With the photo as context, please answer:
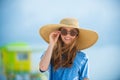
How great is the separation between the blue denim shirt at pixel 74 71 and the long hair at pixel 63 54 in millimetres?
27

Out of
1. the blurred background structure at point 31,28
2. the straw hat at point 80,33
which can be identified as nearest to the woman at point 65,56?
the straw hat at point 80,33

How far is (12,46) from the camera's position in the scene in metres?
3.52

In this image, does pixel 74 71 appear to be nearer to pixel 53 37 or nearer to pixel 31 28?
pixel 53 37

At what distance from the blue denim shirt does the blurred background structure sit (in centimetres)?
141

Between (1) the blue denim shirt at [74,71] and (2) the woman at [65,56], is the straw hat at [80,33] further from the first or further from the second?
(1) the blue denim shirt at [74,71]

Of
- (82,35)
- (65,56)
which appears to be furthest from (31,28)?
(65,56)

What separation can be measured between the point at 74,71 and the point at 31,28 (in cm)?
155

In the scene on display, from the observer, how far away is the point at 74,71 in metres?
2.11

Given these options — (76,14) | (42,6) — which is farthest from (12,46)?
(76,14)

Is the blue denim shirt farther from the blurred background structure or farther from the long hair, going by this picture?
the blurred background structure

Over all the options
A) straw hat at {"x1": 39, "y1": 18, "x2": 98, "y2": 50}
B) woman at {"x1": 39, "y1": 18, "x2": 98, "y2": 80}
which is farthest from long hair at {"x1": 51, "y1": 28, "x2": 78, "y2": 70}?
straw hat at {"x1": 39, "y1": 18, "x2": 98, "y2": 50}

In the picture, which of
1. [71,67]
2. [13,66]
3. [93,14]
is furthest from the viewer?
[93,14]

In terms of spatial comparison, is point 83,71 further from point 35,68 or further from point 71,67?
point 35,68

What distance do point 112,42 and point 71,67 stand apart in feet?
5.93
